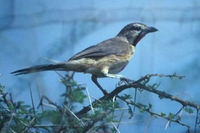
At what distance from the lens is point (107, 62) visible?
83.4 inches

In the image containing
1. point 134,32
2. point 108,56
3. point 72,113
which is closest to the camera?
point 72,113

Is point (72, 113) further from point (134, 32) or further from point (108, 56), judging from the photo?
point (134, 32)

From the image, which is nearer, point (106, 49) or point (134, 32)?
point (106, 49)

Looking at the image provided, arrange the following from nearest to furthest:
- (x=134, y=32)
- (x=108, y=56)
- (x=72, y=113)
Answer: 1. (x=72, y=113)
2. (x=108, y=56)
3. (x=134, y=32)

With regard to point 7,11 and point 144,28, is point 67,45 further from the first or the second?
point 144,28

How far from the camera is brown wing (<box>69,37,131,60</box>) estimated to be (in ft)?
6.33

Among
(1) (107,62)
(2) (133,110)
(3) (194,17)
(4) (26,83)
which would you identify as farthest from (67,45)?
(1) (107,62)

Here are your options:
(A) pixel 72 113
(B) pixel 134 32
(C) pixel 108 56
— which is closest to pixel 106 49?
(C) pixel 108 56

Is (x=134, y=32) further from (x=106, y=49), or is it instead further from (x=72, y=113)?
(x=72, y=113)

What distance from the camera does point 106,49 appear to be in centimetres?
214

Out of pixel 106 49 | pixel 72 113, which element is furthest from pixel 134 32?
pixel 72 113

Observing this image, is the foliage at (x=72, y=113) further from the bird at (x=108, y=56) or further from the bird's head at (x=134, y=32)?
the bird's head at (x=134, y=32)

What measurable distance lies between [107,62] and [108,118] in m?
1.20

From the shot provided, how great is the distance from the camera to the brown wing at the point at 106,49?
6.33 ft
